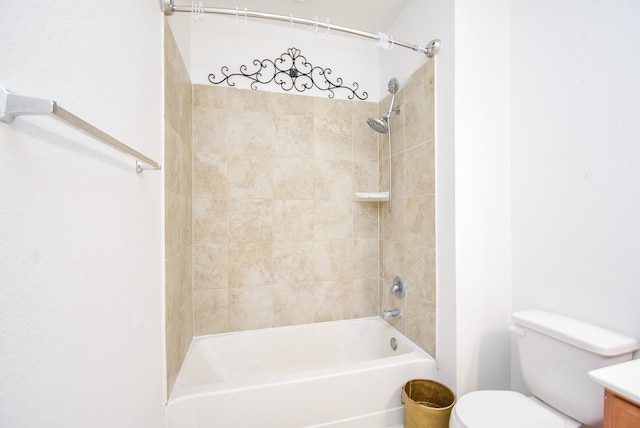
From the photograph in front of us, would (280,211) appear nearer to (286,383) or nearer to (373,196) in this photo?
(373,196)

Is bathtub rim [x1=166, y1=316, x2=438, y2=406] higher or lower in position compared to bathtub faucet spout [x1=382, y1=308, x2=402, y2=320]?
lower

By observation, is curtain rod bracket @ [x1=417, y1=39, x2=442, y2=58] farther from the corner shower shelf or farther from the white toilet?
the white toilet

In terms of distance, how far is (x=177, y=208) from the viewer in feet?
4.24

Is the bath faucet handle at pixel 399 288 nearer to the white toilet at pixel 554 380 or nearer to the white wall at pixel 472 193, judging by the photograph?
the white wall at pixel 472 193

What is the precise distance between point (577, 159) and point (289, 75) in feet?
5.49

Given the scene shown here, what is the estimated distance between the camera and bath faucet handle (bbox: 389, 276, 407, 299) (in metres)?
1.65

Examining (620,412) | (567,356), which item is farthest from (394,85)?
(620,412)

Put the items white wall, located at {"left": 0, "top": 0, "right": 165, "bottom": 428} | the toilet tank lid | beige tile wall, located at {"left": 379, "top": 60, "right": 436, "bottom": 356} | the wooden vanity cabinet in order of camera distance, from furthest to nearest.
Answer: beige tile wall, located at {"left": 379, "top": 60, "right": 436, "bottom": 356} → the toilet tank lid → the wooden vanity cabinet → white wall, located at {"left": 0, "top": 0, "right": 165, "bottom": 428}

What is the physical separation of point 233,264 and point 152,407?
0.88m

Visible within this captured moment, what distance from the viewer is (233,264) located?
68.5 inches

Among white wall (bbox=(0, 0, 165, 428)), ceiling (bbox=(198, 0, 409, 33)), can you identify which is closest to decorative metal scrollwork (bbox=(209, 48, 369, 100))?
ceiling (bbox=(198, 0, 409, 33))

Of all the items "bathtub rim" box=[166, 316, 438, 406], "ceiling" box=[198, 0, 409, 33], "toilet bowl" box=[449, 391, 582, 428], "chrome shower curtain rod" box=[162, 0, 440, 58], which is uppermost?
"ceiling" box=[198, 0, 409, 33]

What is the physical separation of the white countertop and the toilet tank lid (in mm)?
91

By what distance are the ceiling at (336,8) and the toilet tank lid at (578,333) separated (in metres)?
1.88
